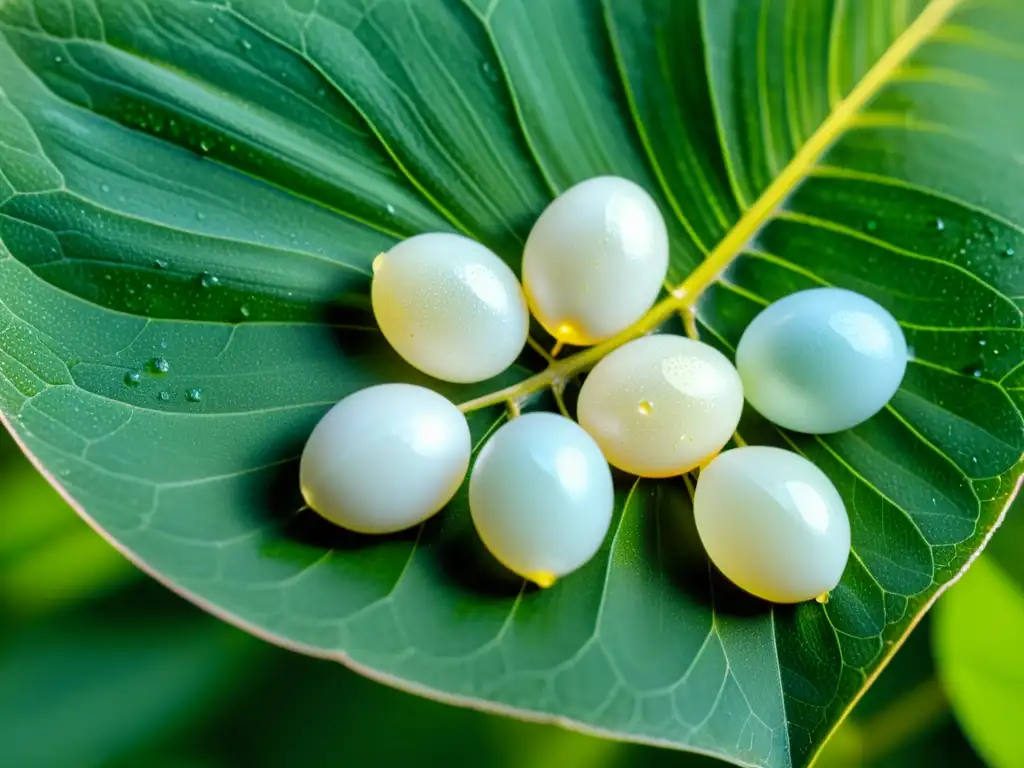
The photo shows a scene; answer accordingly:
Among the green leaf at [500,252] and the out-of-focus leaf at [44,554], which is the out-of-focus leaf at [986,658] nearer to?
the green leaf at [500,252]

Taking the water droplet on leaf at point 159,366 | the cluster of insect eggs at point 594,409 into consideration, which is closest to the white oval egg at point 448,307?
the cluster of insect eggs at point 594,409

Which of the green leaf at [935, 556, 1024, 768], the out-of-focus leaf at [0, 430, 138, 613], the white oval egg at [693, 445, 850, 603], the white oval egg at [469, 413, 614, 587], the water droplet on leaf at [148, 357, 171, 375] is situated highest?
the water droplet on leaf at [148, 357, 171, 375]

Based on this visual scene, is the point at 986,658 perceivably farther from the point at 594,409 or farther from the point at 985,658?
the point at 594,409

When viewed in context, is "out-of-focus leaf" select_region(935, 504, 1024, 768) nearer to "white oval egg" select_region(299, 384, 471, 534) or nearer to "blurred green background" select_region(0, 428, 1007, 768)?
"blurred green background" select_region(0, 428, 1007, 768)

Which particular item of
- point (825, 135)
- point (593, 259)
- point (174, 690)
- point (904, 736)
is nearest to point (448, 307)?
point (593, 259)

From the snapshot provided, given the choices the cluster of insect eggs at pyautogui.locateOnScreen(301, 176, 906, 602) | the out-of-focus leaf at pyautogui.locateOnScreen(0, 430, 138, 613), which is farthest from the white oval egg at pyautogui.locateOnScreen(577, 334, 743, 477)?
the out-of-focus leaf at pyautogui.locateOnScreen(0, 430, 138, 613)

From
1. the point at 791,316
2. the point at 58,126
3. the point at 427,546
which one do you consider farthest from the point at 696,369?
the point at 58,126
